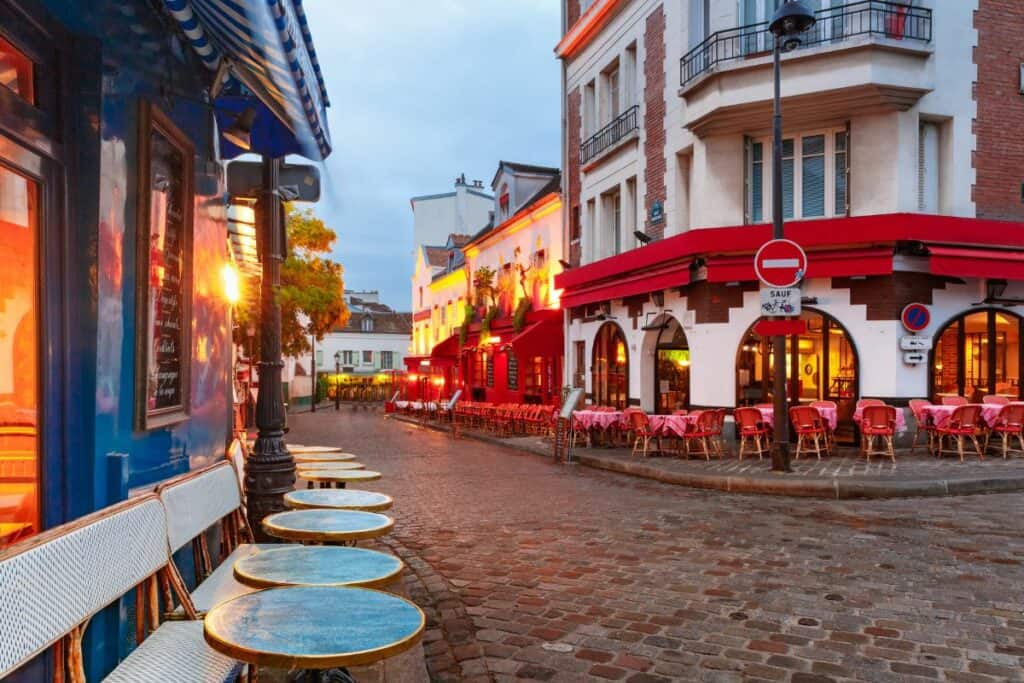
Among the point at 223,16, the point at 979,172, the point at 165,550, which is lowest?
the point at 165,550

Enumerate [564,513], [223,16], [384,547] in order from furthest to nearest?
1. [564,513]
2. [384,547]
3. [223,16]

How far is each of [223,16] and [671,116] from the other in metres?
15.8

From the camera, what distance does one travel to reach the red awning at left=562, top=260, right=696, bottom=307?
16.0m

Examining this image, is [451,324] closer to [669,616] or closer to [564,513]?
[564,513]

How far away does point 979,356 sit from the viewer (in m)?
15.0

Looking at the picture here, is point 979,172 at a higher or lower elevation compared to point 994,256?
higher

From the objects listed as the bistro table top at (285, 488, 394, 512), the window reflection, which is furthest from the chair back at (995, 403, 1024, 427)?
the window reflection

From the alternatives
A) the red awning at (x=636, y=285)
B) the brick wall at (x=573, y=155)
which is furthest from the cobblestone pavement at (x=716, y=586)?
the brick wall at (x=573, y=155)

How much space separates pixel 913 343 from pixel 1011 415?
204 cm

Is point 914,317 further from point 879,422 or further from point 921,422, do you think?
point 879,422

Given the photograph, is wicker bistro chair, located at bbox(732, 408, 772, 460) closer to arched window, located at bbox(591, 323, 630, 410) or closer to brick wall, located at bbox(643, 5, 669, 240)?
brick wall, located at bbox(643, 5, 669, 240)

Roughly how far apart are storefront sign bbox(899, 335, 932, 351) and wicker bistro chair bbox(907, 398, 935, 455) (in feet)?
3.12

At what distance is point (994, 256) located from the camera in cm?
1397

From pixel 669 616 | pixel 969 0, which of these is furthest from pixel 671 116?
pixel 669 616
